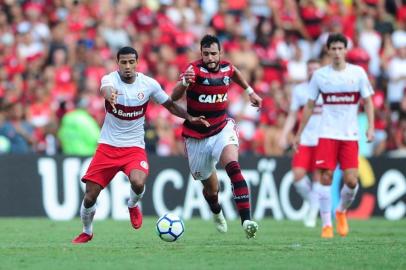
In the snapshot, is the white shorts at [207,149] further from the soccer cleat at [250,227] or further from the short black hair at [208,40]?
the soccer cleat at [250,227]

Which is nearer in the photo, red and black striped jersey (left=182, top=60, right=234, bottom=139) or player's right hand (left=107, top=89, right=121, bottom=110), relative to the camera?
player's right hand (left=107, top=89, right=121, bottom=110)

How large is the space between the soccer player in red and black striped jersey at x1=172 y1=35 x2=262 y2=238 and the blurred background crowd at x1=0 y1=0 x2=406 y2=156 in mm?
7066

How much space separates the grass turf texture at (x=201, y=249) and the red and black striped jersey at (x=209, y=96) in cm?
141

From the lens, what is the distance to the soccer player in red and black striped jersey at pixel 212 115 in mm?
12891

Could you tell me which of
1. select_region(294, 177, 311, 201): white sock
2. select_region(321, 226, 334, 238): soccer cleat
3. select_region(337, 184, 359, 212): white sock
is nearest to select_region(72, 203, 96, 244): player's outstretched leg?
select_region(321, 226, 334, 238): soccer cleat

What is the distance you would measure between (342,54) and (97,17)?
1009cm

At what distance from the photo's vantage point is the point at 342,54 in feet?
48.2

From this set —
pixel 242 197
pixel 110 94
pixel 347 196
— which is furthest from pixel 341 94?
pixel 110 94

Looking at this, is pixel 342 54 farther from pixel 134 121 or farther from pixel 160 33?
pixel 160 33

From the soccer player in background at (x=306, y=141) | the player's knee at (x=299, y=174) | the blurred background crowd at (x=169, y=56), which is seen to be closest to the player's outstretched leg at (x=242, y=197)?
the soccer player in background at (x=306, y=141)

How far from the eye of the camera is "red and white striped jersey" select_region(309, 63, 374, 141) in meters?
14.7

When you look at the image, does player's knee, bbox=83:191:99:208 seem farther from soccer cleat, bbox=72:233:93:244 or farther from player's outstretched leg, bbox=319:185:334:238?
player's outstretched leg, bbox=319:185:334:238

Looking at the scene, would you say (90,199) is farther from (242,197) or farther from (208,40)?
(208,40)

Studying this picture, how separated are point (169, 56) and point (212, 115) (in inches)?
396
